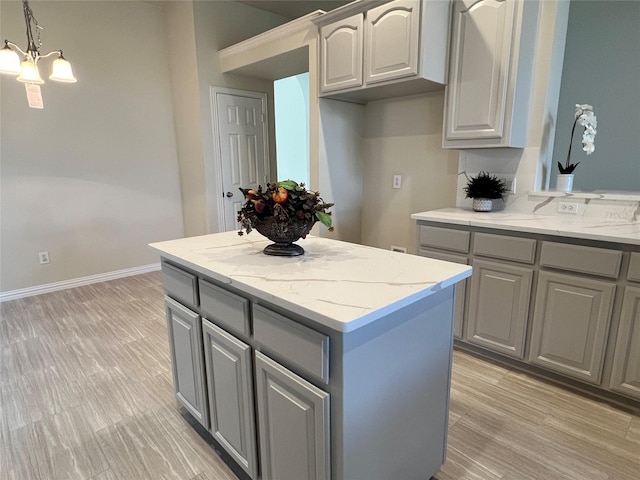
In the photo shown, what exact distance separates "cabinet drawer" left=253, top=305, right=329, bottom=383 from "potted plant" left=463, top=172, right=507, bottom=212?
199 centimetres

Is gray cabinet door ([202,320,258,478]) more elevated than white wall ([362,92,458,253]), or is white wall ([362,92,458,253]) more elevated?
white wall ([362,92,458,253])

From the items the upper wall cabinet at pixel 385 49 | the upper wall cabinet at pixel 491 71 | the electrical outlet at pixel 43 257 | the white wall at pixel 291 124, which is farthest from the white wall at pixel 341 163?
the white wall at pixel 291 124

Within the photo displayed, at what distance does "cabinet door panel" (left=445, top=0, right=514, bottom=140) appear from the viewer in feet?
7.44

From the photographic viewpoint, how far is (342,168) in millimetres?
3395

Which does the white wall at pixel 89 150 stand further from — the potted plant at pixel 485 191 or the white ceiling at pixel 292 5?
the potted plant at pixel 485 191

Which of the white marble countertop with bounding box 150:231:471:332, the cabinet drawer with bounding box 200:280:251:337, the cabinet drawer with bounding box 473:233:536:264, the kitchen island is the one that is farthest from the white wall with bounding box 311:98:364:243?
the cabinet drawer with bounding box 200:280:251:337

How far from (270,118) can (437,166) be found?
95.0 inches

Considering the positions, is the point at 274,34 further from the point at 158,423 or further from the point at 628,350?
the point at 628,350

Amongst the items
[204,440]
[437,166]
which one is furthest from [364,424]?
[437,166]

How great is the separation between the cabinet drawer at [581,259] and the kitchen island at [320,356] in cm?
102

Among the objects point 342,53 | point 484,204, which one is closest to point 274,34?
point 342,53

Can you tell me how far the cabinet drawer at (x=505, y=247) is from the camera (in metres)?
2.11

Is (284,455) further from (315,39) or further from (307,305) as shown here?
(315,39)

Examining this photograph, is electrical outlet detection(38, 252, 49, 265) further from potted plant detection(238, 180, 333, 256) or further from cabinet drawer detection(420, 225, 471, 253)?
cabinet drawer detection(420, 225, 471, 253)
